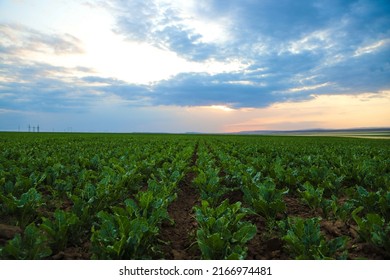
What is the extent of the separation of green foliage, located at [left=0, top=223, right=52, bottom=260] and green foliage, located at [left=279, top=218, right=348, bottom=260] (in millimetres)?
2400

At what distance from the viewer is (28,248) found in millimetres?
2705

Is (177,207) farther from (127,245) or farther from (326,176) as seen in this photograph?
(326,176)

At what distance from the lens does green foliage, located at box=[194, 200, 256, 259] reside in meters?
2.66

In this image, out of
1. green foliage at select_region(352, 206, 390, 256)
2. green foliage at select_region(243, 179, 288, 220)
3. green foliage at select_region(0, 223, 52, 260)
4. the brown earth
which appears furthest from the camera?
green foliage at select_region(243, 179, 288, 220)

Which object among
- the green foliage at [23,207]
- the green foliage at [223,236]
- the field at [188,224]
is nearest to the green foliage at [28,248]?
the field at [188,224]

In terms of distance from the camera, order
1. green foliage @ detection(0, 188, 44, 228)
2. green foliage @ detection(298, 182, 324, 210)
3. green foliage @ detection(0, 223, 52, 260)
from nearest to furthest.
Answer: green foliage @ detection(0, 223, 52, 260) → green foliage @ detection(0, 188, 44, 228) → green foliage @ detection(298, 182, 324, 210)

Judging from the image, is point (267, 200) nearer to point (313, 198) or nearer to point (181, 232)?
point (313, 198)

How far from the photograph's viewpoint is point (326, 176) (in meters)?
6.10

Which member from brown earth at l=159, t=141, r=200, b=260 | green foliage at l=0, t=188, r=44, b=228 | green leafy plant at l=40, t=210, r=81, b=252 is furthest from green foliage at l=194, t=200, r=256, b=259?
green foliage at l=0, t=188, r=44, b=228

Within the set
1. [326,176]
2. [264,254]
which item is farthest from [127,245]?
[326,176]

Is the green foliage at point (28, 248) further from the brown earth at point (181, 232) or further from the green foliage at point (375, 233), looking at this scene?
the green foliage at point (375, 233)

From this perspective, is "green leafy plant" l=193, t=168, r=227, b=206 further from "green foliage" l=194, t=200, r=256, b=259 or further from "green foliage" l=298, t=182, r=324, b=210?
"green foliage" l=298, t=182, r=324, b=210

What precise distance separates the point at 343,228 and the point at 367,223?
506mm
